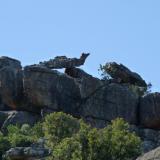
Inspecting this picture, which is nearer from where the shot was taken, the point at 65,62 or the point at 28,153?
the point at 28,153

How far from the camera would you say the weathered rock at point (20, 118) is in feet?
238

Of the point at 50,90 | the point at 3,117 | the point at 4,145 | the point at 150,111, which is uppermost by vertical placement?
the point at 50,90

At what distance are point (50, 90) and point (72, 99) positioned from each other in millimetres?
2433

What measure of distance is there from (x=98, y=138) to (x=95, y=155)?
1.11 metres

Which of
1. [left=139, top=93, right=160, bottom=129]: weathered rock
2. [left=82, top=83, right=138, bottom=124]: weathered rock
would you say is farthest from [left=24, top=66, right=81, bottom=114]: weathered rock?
[left=139, top=93, right=160, bottom=129]: weathered rock

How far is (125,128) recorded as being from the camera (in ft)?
160

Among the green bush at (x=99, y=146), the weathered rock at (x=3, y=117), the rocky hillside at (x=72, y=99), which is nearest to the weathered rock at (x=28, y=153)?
the green bush at (x=99, y=146)

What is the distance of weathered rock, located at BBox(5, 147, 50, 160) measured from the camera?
5150cm

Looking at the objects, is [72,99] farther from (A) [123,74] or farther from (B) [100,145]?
(B) [100,145]

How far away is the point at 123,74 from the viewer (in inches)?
3250

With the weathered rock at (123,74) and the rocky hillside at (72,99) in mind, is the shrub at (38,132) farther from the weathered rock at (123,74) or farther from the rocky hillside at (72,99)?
the weathered rock at (123,74)

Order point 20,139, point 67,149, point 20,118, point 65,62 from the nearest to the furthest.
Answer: point 67,149 < point 20,139 < point 20,118 < point 65,62

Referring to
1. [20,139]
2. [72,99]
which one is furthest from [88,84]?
[20,139]

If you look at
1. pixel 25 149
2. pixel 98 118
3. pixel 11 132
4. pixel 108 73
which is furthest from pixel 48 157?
pixel 108 73
